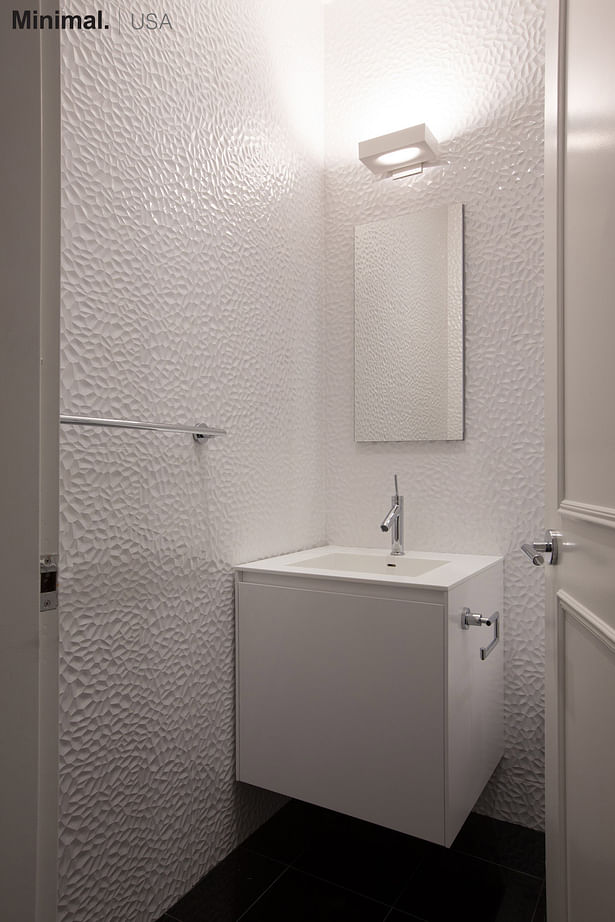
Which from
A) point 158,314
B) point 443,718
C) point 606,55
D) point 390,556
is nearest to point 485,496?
point 390,556

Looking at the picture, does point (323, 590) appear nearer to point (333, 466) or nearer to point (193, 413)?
point (193, 413)

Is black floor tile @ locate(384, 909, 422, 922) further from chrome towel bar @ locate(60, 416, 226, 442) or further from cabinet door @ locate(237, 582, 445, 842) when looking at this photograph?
chrome towel bar @ locate(60, 416, 226, 442)

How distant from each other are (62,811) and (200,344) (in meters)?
1.04

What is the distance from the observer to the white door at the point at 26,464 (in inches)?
28.1

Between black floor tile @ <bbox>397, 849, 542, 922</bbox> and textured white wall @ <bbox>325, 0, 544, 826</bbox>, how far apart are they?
0.74 feet

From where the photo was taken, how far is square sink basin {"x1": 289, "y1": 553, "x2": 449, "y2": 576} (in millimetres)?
1772

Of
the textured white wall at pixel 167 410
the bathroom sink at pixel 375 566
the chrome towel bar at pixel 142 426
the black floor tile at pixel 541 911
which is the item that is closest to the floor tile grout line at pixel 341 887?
the textured white wall at pixel 167 410

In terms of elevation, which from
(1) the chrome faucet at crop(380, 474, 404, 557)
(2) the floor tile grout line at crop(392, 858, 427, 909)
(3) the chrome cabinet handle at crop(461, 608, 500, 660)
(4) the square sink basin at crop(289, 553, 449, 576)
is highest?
(1) the chrome faucet at crop(380, 474, 404, 557)

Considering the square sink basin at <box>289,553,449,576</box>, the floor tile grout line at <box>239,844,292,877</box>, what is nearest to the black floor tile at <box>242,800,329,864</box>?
the floor tile grout line at <box>239,844,292,877</box>

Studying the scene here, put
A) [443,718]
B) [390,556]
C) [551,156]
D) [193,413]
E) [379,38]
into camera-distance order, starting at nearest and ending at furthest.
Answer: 1. [551,156]
2. [443,718]
3. [193,413]
4. [390,556]
5. [379,38]

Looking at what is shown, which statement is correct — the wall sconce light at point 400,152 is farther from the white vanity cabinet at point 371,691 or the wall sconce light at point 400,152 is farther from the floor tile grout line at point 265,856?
the floor tile grout line at point 265,856

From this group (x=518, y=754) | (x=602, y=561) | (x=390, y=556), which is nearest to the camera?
(x=602, y=561)

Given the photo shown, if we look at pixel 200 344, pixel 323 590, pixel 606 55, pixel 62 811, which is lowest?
pixel 62 811

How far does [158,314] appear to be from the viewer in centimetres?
138
